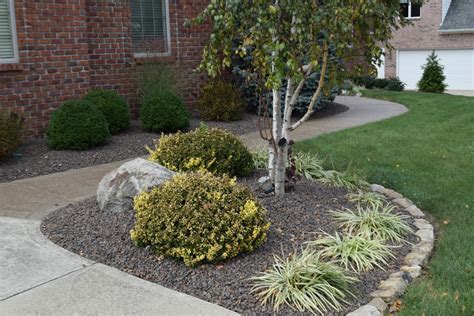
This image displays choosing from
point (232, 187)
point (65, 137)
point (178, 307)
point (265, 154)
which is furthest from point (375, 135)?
point (178, 307)

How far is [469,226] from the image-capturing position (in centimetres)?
540

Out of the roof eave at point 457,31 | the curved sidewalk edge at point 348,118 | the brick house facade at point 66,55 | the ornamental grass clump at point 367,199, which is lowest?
the ornamental grass clump at point 367,199

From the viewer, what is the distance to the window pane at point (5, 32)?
29.6 feet

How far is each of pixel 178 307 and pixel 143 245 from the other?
100cm

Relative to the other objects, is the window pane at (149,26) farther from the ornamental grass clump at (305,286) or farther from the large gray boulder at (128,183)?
the ornamental grass clump at (305,286)

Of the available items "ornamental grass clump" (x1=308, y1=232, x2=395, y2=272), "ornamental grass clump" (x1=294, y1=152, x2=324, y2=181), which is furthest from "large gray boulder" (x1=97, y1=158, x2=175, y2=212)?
"ornamental grass clump" (x1=294, y1=152, x2=324, y2=181)

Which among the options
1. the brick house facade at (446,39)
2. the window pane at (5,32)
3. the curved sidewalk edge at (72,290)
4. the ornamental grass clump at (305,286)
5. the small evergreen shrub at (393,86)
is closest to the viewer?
the curved sidewalk edge at (72,290)

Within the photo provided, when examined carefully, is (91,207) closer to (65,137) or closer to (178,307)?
(178,307)

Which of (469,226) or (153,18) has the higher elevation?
(153,18)

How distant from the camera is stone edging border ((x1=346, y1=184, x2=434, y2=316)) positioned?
3.85 meters

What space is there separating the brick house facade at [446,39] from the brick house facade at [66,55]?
1839 cm

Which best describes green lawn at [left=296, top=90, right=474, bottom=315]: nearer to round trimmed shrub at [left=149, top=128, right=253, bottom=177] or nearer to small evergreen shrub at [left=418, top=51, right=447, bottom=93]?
round trimmed shrub at [left=149, top=128, right=253, bottom=177]

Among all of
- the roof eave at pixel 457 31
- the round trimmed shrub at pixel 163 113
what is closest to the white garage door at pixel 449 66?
the roof eave at pixel 457 31

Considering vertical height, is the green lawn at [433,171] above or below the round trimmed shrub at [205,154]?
below
